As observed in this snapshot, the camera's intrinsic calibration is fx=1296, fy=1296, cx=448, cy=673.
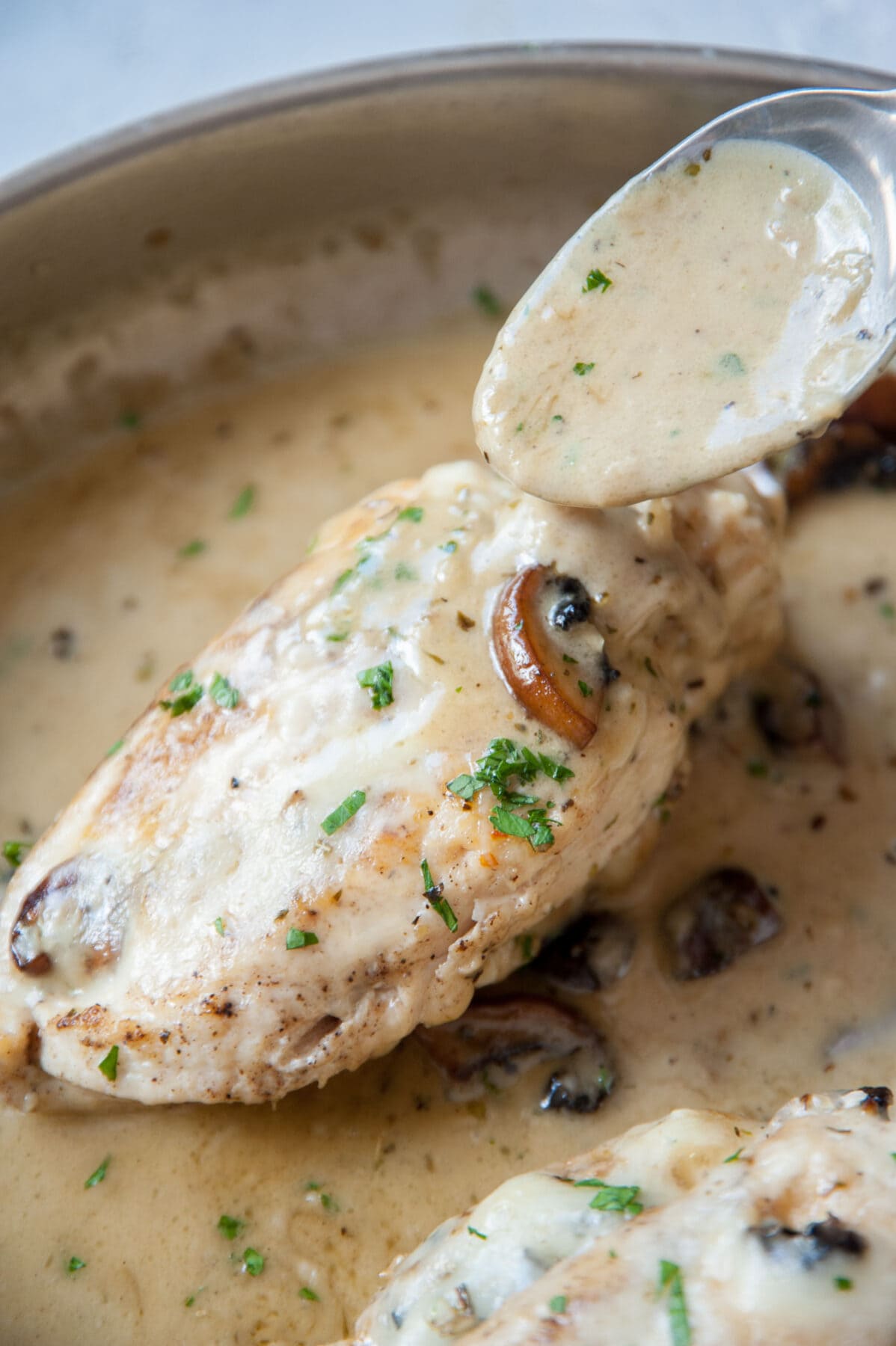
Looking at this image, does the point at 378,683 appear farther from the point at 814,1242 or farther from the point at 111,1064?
the point at 814,1242

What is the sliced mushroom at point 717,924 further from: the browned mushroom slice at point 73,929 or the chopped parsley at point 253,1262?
the browned mushroom slice at point 73,929

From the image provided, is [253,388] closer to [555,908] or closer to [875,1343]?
[555,908]

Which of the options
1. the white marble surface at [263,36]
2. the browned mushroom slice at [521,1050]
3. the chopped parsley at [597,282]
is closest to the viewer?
the chopped parsley at [597,282]

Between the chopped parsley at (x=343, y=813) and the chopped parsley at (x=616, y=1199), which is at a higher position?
the chopped parsley at (x=343, y=813)

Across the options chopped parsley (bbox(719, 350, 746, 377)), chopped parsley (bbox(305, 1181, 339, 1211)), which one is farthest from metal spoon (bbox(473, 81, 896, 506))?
chopped parsley (bbox(305, 1181, 339, 1211))

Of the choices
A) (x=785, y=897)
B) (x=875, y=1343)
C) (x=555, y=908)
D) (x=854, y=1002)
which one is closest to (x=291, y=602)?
(x=555, y=908)

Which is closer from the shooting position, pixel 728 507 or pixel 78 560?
pixel 728 507

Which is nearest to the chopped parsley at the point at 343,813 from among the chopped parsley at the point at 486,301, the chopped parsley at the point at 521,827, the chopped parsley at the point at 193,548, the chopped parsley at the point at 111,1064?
the chopped parsley at the point at 521,827
